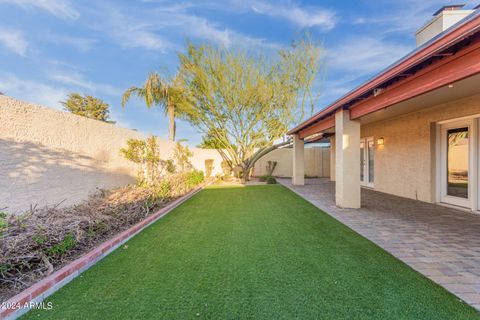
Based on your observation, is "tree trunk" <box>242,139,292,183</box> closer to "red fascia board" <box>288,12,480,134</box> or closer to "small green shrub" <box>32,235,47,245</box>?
"red fascia board" <box>288,12,480,134</box>

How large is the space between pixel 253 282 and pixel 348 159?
4824 mm

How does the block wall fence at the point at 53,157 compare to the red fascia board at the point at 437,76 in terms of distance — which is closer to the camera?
the red fascia board at the point at 437,76

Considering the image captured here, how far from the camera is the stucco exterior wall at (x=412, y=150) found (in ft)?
20.3

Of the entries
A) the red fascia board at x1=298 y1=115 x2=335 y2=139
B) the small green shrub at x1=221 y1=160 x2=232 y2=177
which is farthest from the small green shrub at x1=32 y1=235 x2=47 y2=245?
the small green shrub at x1=221 y1=160 x2=232 y2=177

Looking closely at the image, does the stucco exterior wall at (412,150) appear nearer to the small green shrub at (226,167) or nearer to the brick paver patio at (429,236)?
the brick paver patio at (429,236)

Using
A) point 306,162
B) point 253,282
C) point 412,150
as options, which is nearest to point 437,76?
point 253,282

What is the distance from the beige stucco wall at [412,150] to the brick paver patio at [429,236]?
29.5 inches

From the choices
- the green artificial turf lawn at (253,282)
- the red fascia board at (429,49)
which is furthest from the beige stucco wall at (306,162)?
the green artificial turf lawn at (253,282)

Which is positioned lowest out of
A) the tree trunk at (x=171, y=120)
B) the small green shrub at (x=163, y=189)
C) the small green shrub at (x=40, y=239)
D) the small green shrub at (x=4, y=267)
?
the small green shrub at (x=4, y=267)

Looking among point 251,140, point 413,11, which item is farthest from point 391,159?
point 251,140

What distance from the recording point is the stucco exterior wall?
618cm

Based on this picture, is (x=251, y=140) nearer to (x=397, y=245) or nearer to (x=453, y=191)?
(x=453, y=191)

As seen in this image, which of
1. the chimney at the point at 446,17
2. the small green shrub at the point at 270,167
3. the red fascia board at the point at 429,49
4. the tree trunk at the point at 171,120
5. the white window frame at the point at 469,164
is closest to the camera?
the red fascia board at the point at 429,49

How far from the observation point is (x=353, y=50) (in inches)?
418
